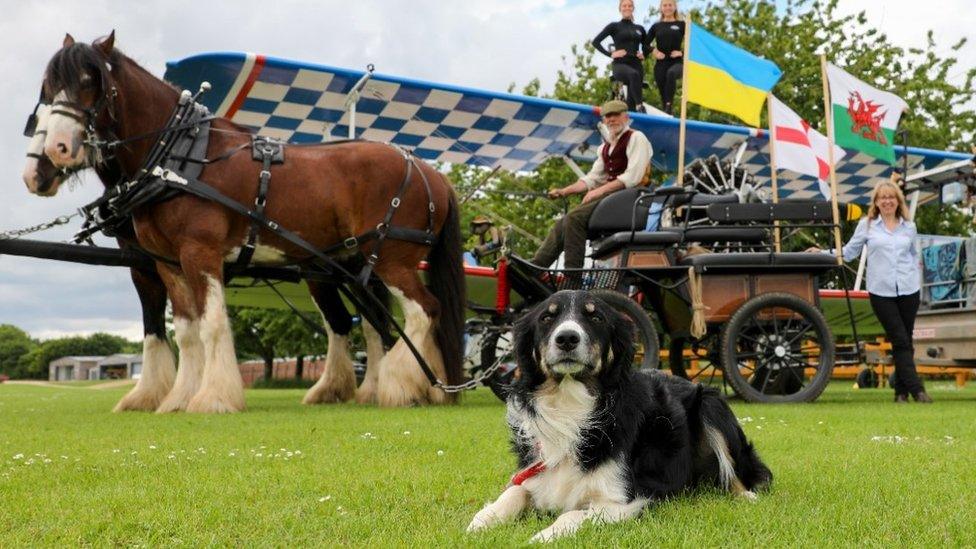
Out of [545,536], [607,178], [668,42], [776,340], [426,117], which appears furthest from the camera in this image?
[668,42]

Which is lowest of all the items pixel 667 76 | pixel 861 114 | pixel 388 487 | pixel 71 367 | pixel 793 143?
pixel 71 367

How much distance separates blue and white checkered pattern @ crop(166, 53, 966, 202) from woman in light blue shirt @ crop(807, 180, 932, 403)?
10.1 ft

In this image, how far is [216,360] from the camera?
22.2 feet

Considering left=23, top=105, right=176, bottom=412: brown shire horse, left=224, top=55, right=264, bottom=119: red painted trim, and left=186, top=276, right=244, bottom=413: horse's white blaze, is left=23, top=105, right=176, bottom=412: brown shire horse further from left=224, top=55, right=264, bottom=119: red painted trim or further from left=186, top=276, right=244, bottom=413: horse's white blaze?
left=224, top=55, right=264, bottom=119: red painted trim

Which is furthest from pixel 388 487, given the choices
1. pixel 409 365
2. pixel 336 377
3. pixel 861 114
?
pixel 861 114

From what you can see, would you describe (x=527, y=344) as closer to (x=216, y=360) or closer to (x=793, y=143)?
(x=216, y=360)

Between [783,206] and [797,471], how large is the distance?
12.8 ft

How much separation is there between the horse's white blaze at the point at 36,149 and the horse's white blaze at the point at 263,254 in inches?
A: 54.1

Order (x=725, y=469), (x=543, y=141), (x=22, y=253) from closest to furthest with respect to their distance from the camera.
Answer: (x=725, y=469), (x=22, y=253), (x=543, y=141)

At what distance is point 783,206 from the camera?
7457 millimetres

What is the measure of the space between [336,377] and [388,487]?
17.2 ft

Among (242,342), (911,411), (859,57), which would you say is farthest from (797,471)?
(242,342)

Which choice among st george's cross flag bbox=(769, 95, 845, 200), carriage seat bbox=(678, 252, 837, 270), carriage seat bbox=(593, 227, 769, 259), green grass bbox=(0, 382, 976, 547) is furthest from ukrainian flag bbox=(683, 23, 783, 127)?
green grass bbox=(0, 382, 976, 547)

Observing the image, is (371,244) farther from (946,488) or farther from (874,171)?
(874,171)
